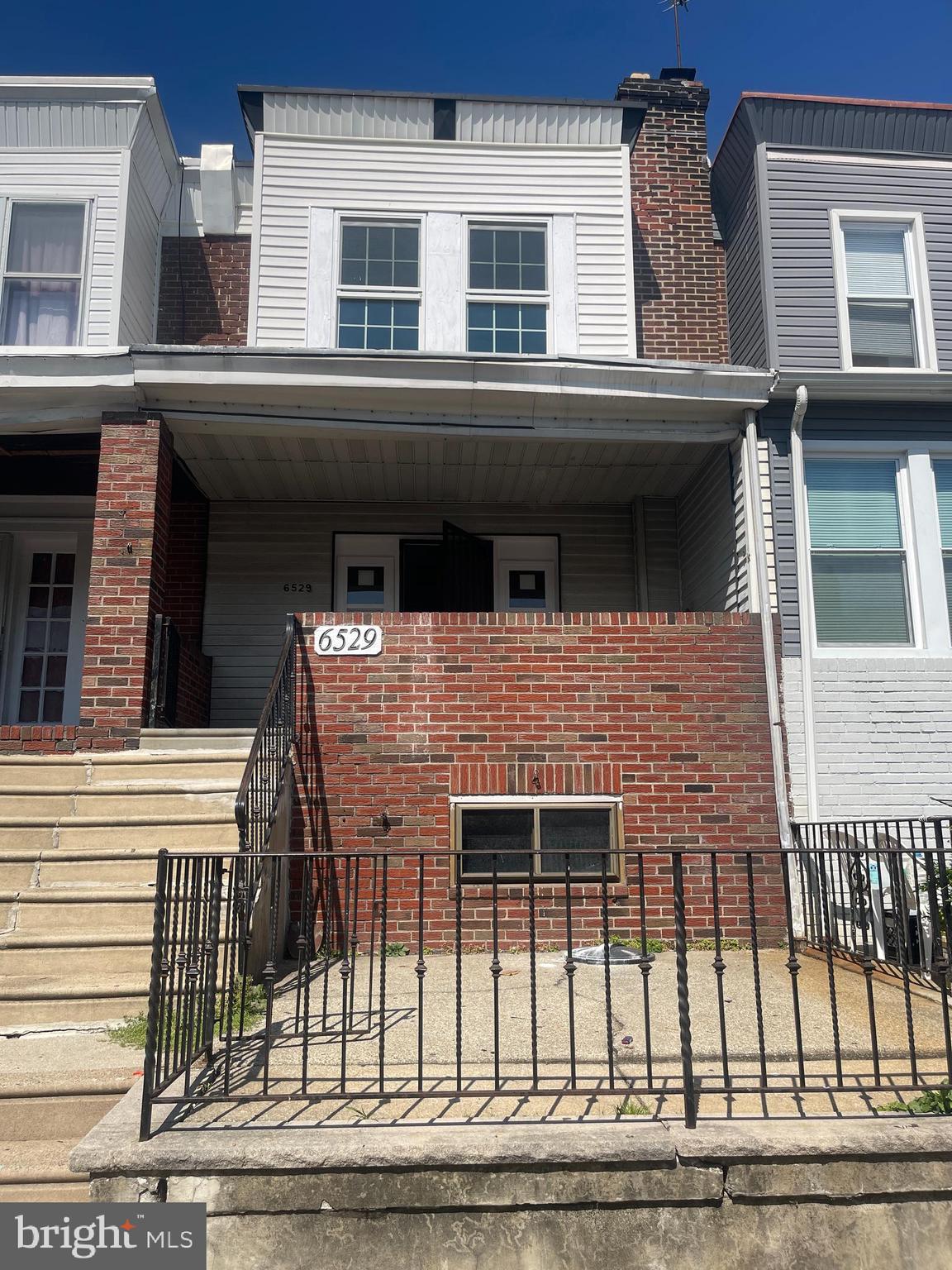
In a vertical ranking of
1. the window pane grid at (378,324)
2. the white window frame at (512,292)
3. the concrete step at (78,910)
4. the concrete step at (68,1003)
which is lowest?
the concrete step at (68,1003)

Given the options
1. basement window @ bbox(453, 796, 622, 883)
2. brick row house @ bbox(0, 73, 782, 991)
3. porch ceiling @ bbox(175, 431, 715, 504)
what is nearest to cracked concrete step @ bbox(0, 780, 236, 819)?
brick row house @ bbox(0, 73, 782, 991)

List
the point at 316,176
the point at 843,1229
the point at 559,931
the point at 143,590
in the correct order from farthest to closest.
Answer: the point at 316,176
the point at 143,590
the point at 559,931
the point at 843,1229

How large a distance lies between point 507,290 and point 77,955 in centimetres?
732

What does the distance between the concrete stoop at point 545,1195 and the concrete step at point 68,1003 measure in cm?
151

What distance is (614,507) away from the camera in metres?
10.3

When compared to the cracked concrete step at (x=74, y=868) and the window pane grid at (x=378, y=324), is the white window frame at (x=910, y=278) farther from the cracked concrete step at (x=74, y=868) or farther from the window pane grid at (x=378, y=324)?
the cracked concrete step at (x=74, y=868)

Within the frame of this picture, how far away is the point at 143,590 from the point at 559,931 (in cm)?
413

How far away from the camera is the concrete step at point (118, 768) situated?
21.5 ft

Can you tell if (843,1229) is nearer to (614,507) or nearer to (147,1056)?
(147,1056)

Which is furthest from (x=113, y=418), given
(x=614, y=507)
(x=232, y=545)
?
(x=614, y=507)

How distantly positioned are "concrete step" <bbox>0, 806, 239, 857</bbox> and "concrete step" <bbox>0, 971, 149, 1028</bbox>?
1.16m

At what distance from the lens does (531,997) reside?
391 centimetres

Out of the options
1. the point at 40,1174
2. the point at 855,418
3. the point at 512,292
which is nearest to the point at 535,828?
the point at 40,1174

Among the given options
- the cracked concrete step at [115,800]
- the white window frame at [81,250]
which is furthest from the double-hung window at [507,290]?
the cracked concrete step at [115,800]
